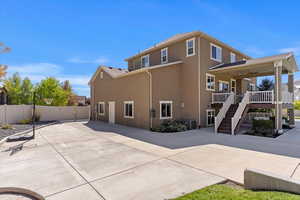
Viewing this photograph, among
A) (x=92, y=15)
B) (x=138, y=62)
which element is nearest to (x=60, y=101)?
(x=138, y=62)

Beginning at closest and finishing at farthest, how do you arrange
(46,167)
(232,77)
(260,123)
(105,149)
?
(46,167), (105,149), (260,123), (232,77)

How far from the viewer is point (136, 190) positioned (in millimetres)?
3658

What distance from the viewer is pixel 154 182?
13.2 ft

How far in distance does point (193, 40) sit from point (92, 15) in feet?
26.3

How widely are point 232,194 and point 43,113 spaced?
21.2 meters

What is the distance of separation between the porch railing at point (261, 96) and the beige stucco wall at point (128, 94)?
804 centimetres

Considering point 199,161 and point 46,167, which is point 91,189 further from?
point 199,161

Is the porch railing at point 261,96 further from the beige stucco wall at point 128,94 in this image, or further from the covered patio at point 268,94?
the beige stucco wall at point 128,94

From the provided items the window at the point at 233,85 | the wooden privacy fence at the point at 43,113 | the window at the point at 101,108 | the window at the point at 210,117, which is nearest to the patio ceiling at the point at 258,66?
the window at the point at 233,85

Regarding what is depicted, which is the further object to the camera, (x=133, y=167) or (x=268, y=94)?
(x=268, y=94)

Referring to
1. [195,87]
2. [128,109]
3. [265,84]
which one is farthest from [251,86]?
[128,109]

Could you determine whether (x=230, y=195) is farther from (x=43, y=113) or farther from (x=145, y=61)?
(x=43, y=113)

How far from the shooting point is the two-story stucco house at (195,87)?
1151cm

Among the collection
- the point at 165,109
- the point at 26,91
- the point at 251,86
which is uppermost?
the point at 26,91
